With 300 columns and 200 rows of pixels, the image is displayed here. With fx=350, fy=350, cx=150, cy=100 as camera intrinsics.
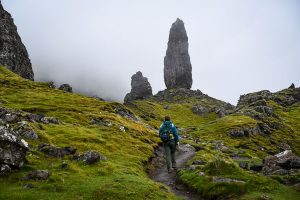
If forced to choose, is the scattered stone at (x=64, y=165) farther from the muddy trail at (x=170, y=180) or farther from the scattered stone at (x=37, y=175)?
the muddy trail at (x=170, y=180)

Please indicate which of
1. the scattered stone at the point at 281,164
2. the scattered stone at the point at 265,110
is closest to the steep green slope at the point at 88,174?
the scattered stone at the point at 281,164

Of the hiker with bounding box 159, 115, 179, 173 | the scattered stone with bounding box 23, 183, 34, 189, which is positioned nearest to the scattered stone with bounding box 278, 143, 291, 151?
the hiker with bounding box 159, 115, 179, 173

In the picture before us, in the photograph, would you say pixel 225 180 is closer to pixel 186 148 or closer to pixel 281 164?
pixel 281 164

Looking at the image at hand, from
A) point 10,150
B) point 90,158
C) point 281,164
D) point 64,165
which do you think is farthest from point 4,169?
point 281,164

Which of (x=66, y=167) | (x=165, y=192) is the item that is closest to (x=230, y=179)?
(x=165, y=192)

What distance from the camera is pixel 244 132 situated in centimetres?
13738

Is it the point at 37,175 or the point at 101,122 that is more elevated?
the point at 101,122

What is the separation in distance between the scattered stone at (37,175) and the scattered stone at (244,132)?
364 ft

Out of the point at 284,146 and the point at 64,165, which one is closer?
the point at 64,165

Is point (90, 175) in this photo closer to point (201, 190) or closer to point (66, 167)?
point (66, 167)

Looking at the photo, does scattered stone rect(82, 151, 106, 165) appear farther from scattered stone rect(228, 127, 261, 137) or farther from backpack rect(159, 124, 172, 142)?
scattered stone rect(228, 127, 261, 137)

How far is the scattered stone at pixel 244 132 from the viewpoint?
134 metres

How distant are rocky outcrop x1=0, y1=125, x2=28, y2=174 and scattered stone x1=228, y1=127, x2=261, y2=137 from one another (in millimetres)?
110547

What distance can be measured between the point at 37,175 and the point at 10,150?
3.43 metres
